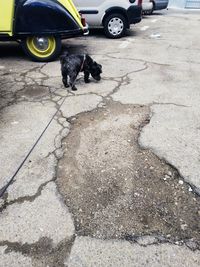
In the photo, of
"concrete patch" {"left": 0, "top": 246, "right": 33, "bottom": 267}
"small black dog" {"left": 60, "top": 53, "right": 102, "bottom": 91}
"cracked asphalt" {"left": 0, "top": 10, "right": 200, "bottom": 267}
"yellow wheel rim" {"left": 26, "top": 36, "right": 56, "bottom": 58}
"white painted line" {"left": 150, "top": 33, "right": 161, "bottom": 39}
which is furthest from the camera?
"white painted line" {"left": 150, "top": 33, "right": 161, "bottom": 39}

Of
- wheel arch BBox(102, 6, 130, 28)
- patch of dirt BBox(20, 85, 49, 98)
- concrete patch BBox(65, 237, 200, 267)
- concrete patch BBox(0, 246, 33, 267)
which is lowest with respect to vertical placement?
concrete patch BBox(0, 246, 33, 267)

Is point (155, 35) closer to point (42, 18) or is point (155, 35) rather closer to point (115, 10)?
point (115, 10)

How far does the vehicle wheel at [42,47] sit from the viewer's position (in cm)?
786

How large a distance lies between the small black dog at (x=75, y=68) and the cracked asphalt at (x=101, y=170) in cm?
19

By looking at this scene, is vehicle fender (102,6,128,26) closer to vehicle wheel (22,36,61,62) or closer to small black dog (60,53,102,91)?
vehicle wheel (22,36,61,62)

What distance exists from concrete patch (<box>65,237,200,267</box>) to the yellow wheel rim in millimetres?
6095

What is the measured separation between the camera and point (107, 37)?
35.7ft

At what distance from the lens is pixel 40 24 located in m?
7.54

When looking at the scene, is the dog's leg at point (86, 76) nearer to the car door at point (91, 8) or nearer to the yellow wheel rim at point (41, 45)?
the yellow wheel rim at point (41, 45)

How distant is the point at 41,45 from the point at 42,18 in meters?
0.72

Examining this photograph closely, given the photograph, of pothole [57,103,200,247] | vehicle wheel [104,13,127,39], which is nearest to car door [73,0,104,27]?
vehicle wheel [104,13,127,39]

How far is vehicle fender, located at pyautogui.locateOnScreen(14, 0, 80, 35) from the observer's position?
7293 millimetres

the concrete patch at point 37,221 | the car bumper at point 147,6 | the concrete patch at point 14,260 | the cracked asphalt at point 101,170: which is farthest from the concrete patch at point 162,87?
the car bumper at point 147,6

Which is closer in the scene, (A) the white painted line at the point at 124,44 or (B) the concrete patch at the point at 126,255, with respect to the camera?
(B) the concrete patch at the point at 126,255
